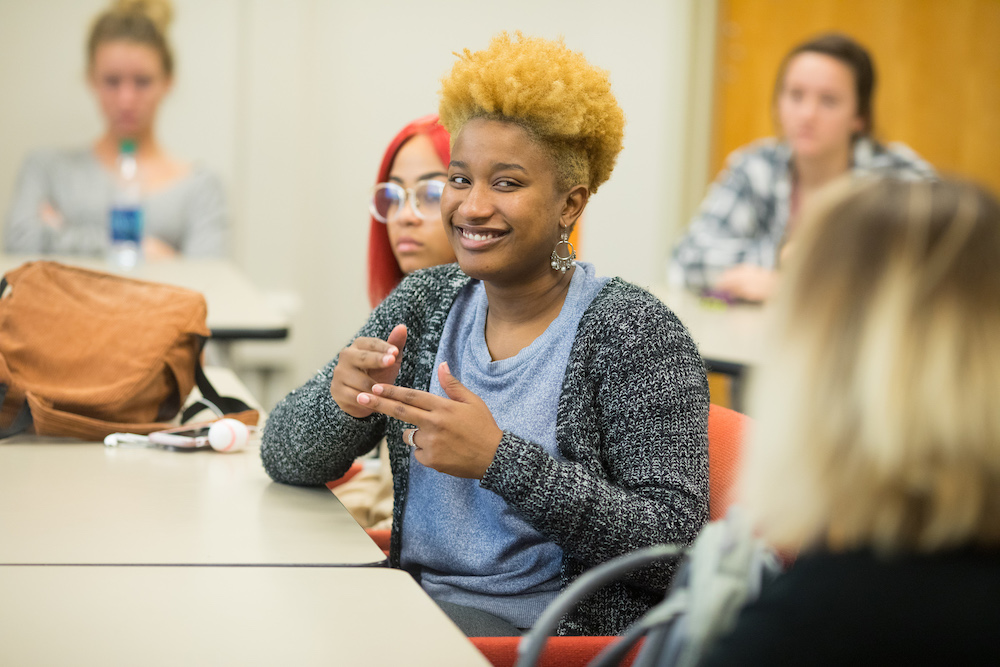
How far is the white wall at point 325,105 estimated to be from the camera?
4660 mm

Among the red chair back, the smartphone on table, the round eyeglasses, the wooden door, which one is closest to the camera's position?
the red chair back

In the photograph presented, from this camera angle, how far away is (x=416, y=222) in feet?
6.94

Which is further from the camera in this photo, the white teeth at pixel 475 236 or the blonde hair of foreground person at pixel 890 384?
the white teeth at pixel 475 236

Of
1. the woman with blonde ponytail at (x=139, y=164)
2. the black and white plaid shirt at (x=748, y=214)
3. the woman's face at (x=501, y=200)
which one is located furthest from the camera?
the woman with blonde ponytail at (x=139, y=164)

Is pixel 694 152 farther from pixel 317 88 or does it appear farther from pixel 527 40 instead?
pixel 527 40

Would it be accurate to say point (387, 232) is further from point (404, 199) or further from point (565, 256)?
point (565, 256)

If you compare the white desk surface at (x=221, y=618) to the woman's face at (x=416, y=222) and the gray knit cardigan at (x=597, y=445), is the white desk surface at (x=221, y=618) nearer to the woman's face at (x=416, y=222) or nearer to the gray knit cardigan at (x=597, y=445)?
the gray knit cardigan at (x=597, y=445)

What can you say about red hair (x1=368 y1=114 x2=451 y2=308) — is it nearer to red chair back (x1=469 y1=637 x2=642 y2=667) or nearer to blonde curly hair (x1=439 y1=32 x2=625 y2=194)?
blonde curly hair (x1=439 y1=32 x2=625 y2=194)

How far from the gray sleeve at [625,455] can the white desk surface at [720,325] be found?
76cm

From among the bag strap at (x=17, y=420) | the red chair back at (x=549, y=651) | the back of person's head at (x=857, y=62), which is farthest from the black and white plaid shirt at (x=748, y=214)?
the red chair back at (x=549, y=651)

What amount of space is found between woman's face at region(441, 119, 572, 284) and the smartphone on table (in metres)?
0.57

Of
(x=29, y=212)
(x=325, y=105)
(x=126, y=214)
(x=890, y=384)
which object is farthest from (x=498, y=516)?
(x=325, y=105)

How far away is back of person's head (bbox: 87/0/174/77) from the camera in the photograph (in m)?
4.64

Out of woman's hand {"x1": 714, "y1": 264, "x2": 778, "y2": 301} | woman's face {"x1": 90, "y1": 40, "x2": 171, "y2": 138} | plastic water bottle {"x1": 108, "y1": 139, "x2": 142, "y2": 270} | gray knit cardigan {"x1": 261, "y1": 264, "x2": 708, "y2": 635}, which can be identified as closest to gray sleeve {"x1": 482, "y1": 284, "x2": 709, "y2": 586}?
gray knit cardigan {"x1": 261, "y1": 264, "x2": 708, "y2": 635}
